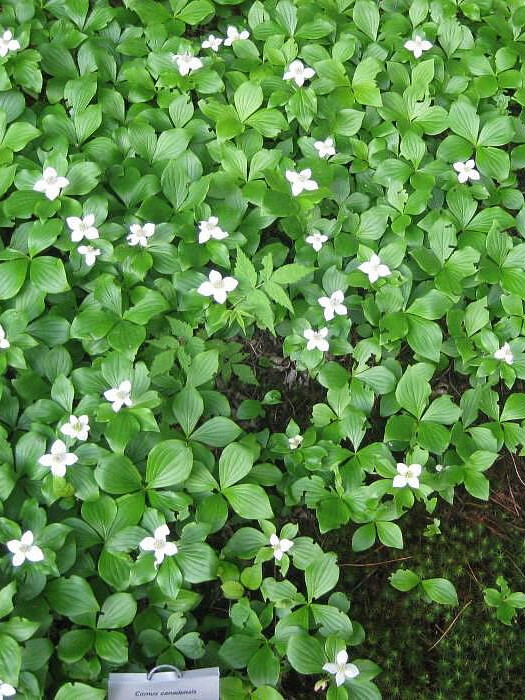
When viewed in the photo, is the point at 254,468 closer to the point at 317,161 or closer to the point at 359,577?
the point at 359,577

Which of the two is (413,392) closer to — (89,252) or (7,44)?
(89,252)

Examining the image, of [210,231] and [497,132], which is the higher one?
[497,132]

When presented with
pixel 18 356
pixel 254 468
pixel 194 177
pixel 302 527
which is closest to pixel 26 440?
pixel 18 356

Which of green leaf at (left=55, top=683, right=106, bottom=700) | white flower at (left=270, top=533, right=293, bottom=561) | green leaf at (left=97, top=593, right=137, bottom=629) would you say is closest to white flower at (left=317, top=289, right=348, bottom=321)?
white flower at (left=270, top=533, right=293, bottom=561)

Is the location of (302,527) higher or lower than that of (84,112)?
lower

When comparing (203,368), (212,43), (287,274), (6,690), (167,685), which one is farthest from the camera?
(212,43)

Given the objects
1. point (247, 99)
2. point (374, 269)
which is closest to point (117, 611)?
point (374, 269)
